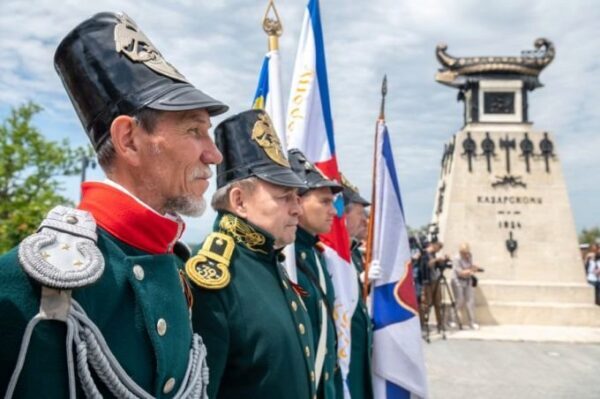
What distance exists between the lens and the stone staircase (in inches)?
497

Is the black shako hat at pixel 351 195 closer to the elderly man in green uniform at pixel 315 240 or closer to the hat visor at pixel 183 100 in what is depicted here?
the elderly man in green uniform at pixel 315 240

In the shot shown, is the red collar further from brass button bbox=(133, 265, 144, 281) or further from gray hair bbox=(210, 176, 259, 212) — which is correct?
gray hair bbox=(210, 176, 259, 212)

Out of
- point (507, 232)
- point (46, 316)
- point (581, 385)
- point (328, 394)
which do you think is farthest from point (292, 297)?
point (507, 232)

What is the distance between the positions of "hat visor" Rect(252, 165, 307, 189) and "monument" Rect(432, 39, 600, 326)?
37.3 feet

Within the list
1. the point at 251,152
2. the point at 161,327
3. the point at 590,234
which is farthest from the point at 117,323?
the point at 590,234

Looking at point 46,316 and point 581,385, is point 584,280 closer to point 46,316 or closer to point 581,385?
point 581,385


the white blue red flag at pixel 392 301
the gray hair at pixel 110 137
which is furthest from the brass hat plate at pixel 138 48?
the white blue red flag at pixel 392 301

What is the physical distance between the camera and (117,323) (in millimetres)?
1233

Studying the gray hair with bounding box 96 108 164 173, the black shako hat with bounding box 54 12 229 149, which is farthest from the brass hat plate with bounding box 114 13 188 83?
the gray hair with bounding box 96 108 164 173

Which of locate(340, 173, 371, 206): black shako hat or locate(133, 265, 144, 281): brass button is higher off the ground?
locate(340, 173, 371, 206): black shako hat

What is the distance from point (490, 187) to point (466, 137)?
57.0 inches

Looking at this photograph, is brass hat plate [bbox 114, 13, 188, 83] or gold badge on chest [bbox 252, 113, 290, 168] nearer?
brass hat plate [bbox 114, 13, 188, 83]

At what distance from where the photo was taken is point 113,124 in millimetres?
1370

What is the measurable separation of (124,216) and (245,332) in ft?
2.73
